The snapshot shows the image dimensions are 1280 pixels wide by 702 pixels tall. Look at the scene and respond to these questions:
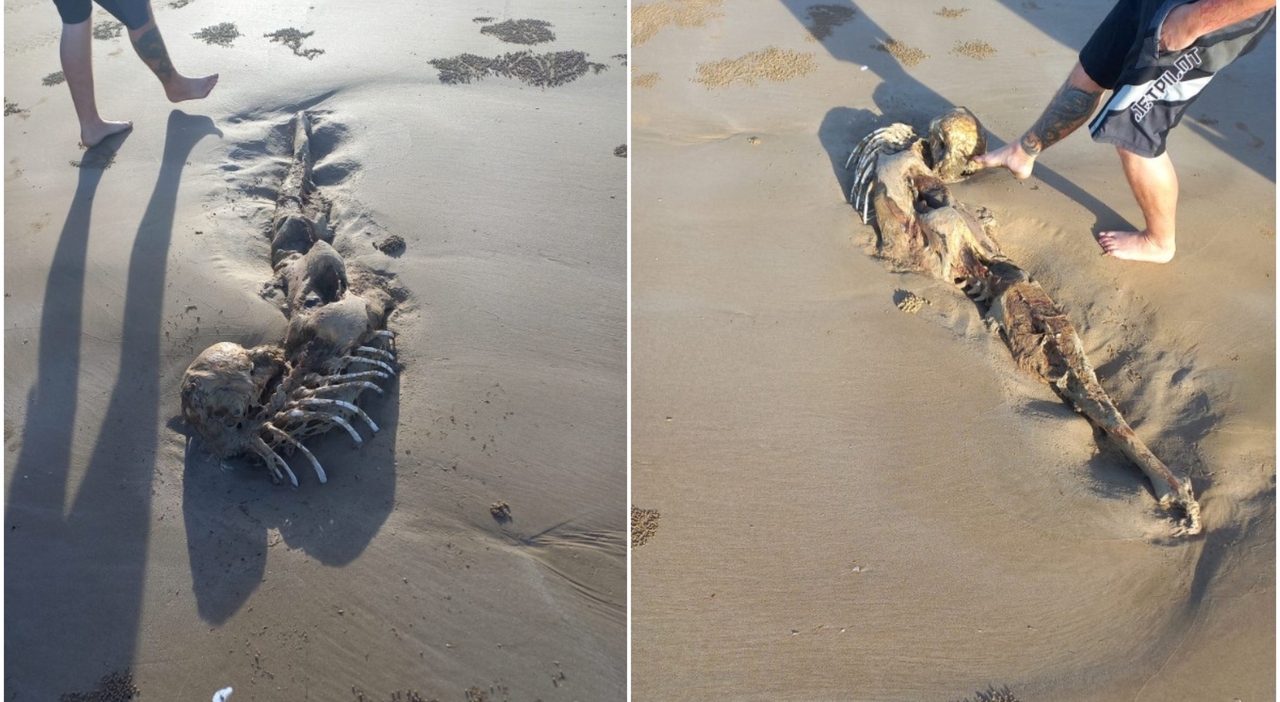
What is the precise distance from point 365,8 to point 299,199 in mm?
2904

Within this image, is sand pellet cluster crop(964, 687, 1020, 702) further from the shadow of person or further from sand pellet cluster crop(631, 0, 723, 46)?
sand pellet cluster crop(631, 0, 723, 46)

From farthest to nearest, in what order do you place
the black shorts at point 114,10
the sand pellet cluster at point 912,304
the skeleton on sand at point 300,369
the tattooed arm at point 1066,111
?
the black shorts at point 114,10
the tattooed arm at point 1066,111
the sand pellet cluster at point 912,304
the skeleton on sand at point 300,369

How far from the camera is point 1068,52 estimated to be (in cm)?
580

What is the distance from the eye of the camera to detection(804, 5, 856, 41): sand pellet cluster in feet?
19.9

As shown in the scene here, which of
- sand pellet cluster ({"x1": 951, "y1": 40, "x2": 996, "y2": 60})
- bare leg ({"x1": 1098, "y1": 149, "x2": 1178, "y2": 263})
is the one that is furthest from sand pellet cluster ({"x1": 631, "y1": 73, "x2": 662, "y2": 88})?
bare leg ({"x1": 1098, "y1": 149, "x2": 1178, "y2": 263})

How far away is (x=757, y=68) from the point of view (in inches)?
223

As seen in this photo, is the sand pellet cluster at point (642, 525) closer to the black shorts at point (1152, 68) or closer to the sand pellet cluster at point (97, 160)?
the black shorts at point (1152, 68)

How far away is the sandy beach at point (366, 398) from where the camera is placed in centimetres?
253

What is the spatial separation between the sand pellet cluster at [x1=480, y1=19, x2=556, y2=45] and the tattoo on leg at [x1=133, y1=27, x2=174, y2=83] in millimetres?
2255

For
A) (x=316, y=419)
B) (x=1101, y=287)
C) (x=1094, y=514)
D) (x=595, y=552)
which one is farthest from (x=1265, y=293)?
(x=316, y=419)

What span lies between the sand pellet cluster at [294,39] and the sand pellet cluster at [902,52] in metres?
4.35

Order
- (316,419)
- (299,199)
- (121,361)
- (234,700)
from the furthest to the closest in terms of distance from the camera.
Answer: (299,199) → (121,361) → (316,419) → (234,700)

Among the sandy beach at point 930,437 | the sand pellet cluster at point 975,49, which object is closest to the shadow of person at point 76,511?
the sandy beach at point 930,437

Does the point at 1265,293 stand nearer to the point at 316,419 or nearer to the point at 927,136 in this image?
the point at 927,136
